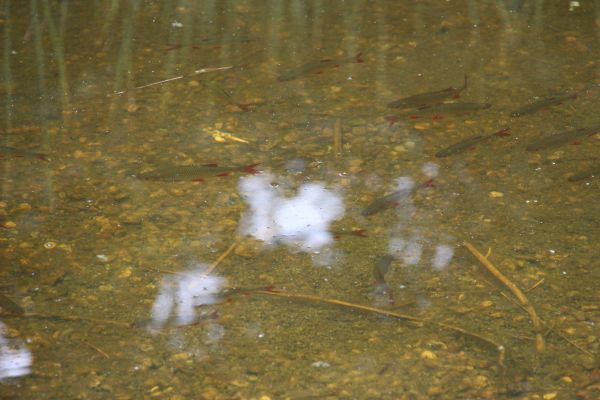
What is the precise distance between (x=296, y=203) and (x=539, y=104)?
1585mm

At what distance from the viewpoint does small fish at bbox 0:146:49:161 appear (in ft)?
13.2

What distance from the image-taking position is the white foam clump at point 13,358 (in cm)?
283

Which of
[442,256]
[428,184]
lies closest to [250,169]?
[428,184]

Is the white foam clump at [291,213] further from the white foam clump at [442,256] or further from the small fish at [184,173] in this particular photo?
the white foam clump at [442,256]

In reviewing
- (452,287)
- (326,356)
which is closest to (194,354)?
(326,356)

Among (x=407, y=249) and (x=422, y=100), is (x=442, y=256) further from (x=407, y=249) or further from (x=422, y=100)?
(x=422, y=100)

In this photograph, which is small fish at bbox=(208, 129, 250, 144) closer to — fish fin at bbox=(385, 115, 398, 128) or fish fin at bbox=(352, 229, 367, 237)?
fish fin at bbox=(385, 115, 398, 128)

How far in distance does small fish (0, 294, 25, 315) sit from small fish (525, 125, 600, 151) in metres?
2.54

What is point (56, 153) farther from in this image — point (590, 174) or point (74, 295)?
point (590, 174)

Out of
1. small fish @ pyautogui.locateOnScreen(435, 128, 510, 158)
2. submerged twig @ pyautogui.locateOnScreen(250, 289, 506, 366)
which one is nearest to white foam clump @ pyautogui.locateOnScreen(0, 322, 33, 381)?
submerged twig @ pyautogui.locateOnScreen(250, 289, 506, 366)

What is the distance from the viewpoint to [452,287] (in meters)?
3.24

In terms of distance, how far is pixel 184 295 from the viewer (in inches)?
126

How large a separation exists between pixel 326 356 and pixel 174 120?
6.41 feet

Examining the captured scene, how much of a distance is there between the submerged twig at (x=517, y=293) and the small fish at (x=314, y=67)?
1780 mm
